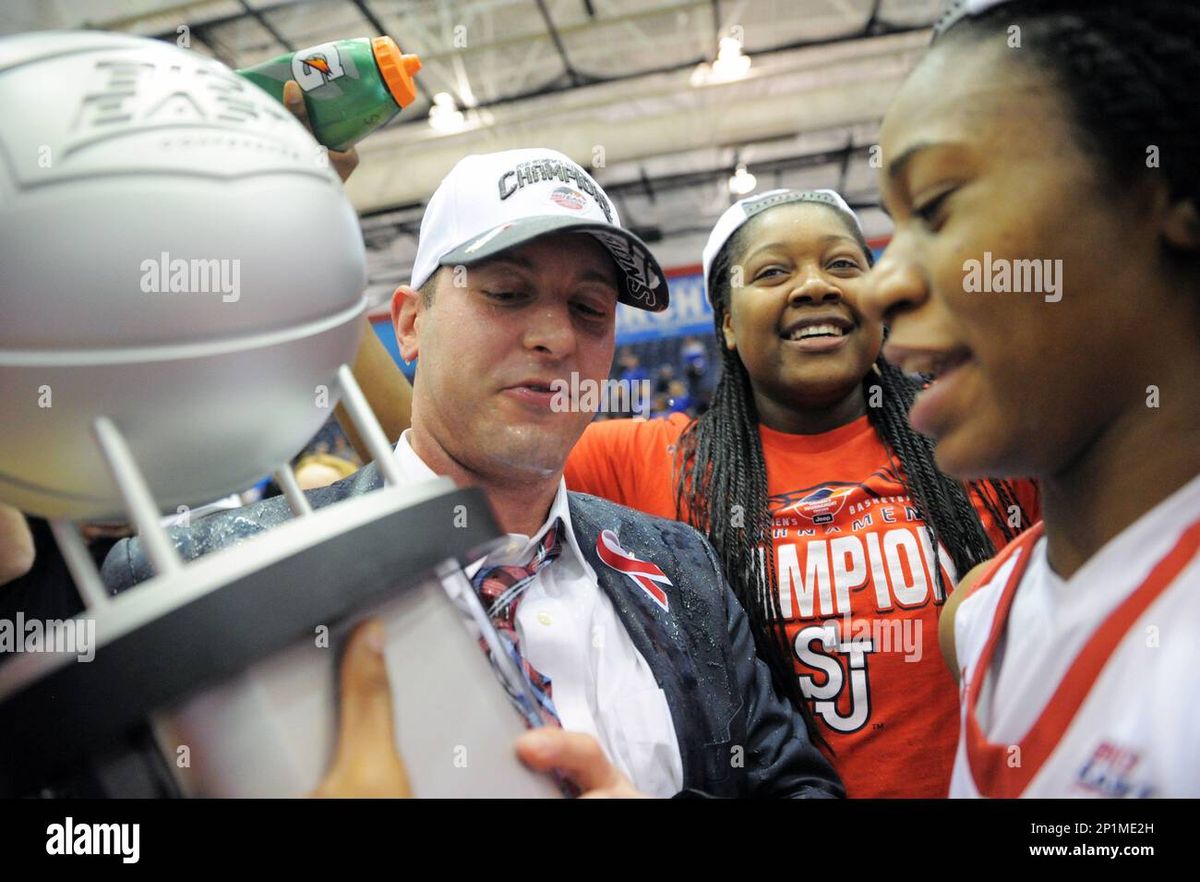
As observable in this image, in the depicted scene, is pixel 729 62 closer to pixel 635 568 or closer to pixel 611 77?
pixel 611 77

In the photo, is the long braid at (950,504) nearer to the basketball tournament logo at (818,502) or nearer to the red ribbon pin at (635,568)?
the basketball tournament logo at (818,502)

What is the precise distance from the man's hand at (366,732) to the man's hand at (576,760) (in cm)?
9

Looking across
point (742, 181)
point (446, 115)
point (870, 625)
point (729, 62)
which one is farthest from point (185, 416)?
point (742, 181)

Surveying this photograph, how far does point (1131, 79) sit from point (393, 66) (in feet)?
1.71

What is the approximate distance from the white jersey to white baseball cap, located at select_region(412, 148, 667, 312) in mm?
470

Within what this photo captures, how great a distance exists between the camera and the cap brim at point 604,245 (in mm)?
772

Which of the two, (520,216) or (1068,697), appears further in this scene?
(520,216)

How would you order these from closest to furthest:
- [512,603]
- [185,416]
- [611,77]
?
[185,416] < [512,603] < [611,77]

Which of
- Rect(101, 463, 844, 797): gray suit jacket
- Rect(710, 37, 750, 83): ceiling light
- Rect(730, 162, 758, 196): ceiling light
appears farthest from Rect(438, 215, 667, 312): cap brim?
Rect(730, 162, 758, 196): ceiling light

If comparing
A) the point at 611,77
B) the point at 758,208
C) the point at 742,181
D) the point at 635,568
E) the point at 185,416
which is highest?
the point at 611,77

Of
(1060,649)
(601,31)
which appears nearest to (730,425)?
(1060,649)

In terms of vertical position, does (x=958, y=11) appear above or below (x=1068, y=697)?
above

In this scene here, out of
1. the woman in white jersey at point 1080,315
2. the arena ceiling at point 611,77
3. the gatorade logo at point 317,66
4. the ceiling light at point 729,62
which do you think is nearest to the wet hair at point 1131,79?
the woman in white jersey at point 1080,315

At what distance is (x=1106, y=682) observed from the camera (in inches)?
19.3
